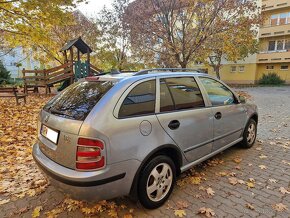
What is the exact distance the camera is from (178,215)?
2699mm

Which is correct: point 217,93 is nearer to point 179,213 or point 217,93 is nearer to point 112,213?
point 179,213

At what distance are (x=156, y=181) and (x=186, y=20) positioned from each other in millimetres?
13722

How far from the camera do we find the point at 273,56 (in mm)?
28328

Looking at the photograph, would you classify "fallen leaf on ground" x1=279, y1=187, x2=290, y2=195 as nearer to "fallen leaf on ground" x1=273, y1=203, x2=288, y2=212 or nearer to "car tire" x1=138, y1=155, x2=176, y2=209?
"fallen leaf on ground" x1=273, y1=203, x2=288, y2=212

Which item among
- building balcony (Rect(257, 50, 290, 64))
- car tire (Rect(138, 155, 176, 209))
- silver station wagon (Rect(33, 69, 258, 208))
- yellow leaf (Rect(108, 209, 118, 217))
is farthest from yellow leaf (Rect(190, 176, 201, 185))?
building balcony (Rect(257, 50, 290, 64))

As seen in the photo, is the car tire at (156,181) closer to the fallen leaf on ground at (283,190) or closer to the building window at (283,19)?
the fallen leaf on ground at (283,190)

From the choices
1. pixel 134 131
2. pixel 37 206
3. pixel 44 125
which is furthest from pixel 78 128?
pixel 37 206

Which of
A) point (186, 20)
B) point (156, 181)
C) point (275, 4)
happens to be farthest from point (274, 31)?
point (156, 181)

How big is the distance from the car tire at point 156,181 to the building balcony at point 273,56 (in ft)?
99.9

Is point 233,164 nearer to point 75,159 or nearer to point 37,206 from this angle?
point 75,159

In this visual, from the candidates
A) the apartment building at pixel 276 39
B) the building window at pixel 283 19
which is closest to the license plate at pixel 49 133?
the apartment building at pixel 276 39

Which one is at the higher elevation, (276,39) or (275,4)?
(275,4)

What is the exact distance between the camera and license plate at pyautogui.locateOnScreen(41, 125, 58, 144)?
2576mm

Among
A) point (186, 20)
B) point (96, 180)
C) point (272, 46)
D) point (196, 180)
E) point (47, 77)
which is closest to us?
point (96, 180)
